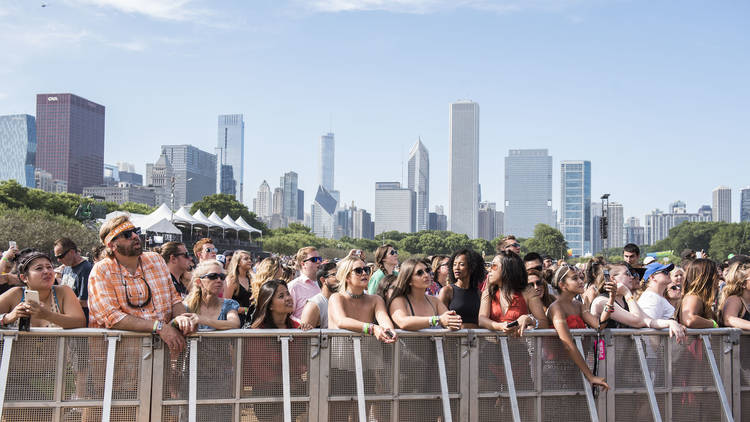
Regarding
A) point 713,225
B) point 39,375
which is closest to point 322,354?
point 39,375

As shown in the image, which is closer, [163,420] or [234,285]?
[163,420]

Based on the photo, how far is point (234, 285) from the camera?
8.45m

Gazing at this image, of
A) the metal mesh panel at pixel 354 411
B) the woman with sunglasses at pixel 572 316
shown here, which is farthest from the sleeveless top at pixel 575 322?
the metal mesh panel at pixel 354 411

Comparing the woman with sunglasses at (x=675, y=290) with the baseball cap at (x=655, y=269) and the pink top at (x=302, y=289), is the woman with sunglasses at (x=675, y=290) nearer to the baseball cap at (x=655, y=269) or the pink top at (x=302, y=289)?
the baseball cap at (x=655, y=269)

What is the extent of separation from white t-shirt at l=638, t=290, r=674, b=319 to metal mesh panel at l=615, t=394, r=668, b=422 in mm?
958

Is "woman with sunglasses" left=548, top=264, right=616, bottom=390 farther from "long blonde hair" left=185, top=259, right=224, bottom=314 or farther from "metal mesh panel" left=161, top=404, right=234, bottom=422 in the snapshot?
"long blonde hair" left=185, top=259, right=224, bottom=314

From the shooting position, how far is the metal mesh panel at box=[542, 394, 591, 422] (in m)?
5.89

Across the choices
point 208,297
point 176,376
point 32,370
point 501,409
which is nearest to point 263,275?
point 208,297

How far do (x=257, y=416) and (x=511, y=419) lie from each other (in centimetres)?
213

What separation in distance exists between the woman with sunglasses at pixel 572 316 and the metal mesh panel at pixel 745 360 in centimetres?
135

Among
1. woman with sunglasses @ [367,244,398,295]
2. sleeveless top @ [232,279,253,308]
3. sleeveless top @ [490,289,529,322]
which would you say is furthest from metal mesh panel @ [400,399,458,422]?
woman with sunglasses @ [367,244,398,295]

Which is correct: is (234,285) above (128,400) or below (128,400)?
above

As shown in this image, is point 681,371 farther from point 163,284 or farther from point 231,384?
point 163,284

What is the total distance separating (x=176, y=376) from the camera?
5273 millimetres
